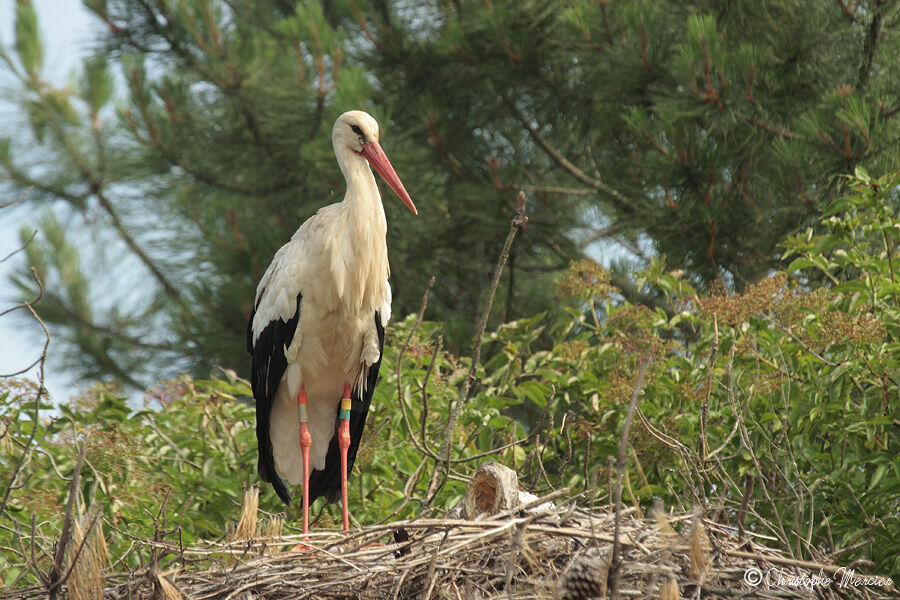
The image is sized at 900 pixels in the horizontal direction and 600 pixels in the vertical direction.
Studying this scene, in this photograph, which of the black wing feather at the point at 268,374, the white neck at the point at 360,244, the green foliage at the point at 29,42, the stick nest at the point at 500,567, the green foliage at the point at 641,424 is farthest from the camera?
the green foliage at the point at 29,42

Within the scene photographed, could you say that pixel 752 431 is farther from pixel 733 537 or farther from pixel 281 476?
pixel 281 476

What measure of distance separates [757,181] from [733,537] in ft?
11.3

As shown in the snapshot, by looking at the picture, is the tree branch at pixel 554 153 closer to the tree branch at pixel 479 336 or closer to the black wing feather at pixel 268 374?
the black wing feather at pixel 268 374

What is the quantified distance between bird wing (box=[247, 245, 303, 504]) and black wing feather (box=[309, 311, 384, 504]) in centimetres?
17

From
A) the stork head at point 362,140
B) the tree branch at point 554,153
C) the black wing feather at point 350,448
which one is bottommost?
the black wing feather at point 350,448

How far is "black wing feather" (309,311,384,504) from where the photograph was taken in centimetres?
404

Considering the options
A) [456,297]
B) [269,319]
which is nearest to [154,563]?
[269,319]

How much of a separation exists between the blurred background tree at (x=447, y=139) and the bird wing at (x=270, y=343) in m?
1.43

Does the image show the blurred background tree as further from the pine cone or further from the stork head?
the pine cone

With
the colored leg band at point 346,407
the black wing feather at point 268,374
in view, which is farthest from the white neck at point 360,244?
the colored leg band at point 346,407

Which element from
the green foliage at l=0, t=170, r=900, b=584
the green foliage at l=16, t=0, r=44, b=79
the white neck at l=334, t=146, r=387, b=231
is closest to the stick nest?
the green foliage at l=0, t=170, r=900, b=584

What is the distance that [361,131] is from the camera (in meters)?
4.00

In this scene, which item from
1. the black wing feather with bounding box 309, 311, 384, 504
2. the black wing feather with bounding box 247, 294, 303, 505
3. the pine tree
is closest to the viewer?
the black wing feather with bounding box 247, 294, 303, 505

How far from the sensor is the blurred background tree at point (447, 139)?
5.40 m
